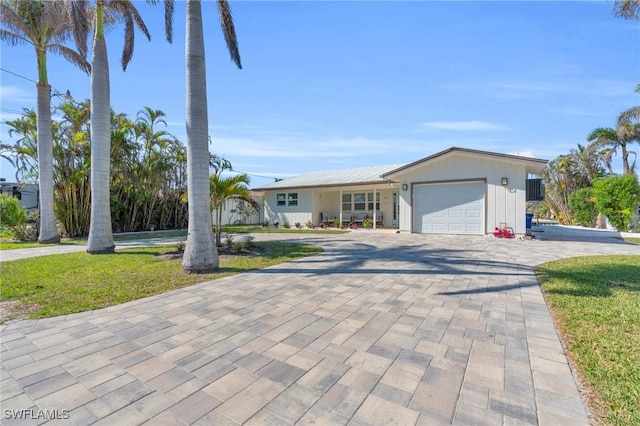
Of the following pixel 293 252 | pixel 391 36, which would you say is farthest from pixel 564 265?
pixel 391 36

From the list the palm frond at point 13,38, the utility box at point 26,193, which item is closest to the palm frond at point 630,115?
the palm frond at point 13,38

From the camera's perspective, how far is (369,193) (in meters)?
19.2

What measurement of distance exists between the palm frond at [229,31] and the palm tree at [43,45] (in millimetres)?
7122

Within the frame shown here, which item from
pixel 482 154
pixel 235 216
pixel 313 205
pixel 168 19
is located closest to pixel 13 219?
pixel 168 19

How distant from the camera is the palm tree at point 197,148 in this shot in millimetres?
6043

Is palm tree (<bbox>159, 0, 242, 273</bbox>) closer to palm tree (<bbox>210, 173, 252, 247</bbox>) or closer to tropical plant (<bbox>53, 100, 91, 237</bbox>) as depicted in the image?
palm tree (<bbox>210, 173, 252, 247</bbox>)

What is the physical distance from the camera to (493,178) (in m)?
12.2

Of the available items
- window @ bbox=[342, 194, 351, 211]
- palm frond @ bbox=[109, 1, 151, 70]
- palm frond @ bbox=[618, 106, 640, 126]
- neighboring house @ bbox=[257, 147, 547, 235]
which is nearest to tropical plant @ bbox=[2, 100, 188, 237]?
palm frond @ bbox=[109, 1, 151, 70]

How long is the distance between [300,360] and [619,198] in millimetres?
20017

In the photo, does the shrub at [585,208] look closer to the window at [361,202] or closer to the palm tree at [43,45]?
the window at [361,202]

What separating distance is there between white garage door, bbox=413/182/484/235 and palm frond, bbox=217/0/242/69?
991cm

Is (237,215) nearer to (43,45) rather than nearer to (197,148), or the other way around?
(43,45)

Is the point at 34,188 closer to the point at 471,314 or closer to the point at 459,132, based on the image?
the point at 471,314

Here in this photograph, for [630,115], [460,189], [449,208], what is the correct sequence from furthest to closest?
[630,115]
[449,208]
[460,189]
